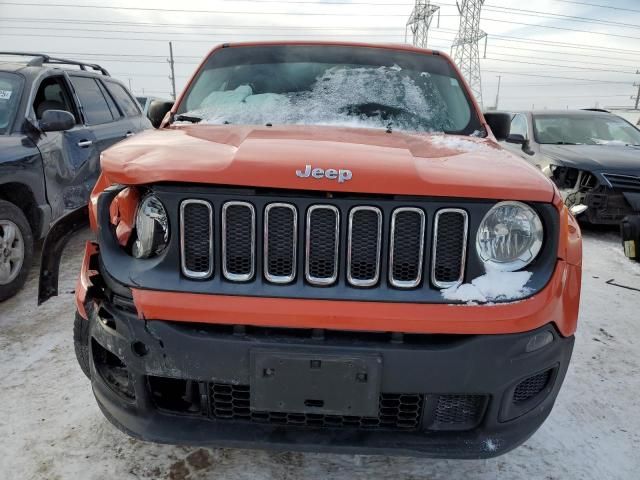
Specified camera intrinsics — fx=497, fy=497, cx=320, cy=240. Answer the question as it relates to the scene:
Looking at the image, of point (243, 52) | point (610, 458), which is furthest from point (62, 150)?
point (610, 458)

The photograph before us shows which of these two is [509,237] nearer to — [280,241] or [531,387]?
[531,387]

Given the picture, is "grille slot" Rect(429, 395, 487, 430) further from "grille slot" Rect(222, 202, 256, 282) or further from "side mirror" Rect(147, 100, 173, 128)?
"side mirror" Rect(147, 100, 173, 128)

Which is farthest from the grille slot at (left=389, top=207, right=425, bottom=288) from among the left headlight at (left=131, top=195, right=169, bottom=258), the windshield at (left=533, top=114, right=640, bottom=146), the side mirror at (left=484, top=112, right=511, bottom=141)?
the windshield at (left=533, top=114, right=640, bottom=146)

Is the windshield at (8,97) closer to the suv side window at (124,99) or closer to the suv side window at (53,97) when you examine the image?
the suv side window at (53,97)

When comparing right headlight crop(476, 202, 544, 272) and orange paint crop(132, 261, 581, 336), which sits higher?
right headlight crop(476, 202, 544, 272)

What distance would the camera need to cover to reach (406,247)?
165cm

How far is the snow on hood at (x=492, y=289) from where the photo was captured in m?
1.62

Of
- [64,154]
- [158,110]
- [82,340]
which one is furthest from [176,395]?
[64,154]

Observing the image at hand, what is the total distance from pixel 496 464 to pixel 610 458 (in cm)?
53

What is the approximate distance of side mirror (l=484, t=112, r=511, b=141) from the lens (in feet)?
10.2

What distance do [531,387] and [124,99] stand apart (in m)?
5.73

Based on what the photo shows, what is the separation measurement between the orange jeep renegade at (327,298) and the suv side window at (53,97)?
10.3 feet

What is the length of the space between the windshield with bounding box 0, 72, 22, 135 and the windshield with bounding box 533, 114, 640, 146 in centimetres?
656

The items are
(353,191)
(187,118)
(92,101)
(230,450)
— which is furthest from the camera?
(92,101)
